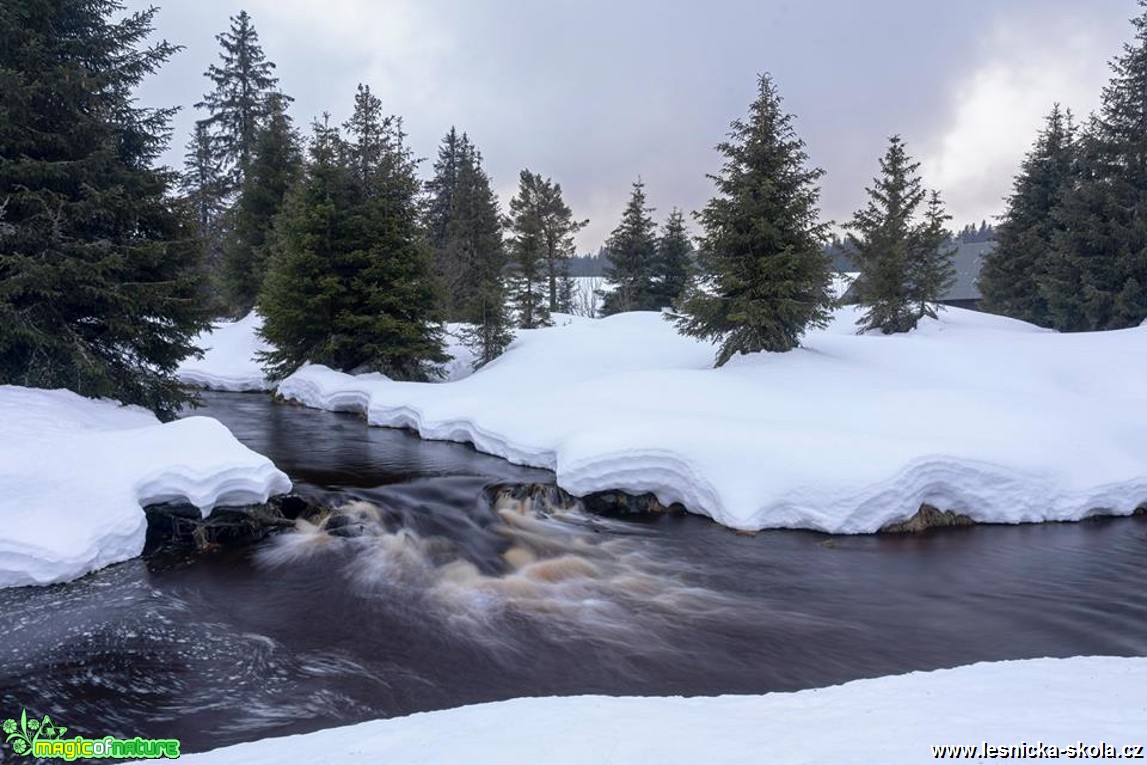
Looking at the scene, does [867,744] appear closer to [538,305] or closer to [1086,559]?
[1086,559]

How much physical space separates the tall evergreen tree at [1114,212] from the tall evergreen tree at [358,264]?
2631 cm

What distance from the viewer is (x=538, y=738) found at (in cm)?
408

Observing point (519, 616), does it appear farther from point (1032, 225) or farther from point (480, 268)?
point (1032, 225)

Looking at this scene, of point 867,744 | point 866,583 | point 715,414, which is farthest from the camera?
point 715,414

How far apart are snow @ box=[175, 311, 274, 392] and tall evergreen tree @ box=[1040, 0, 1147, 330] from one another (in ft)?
114

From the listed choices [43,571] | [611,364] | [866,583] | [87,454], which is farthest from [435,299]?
[866,583]

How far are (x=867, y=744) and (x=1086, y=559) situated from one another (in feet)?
27.5

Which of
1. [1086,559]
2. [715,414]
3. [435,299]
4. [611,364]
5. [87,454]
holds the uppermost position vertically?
[435,299]

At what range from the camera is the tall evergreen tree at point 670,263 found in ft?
128

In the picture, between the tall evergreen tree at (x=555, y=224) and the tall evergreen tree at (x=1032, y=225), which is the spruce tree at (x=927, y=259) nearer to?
the tall evergreen tree at (x=1032, y=225)

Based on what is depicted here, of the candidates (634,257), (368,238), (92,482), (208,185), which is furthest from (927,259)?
(208,185)

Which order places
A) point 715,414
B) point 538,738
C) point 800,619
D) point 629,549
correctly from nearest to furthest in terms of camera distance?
point 538,738 < point 800,619 < point 629,549 < point 715,414

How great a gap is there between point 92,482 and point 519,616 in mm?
6523

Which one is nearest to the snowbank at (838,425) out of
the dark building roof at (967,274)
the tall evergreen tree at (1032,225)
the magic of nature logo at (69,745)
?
the magic of nature logo at (69,745)
